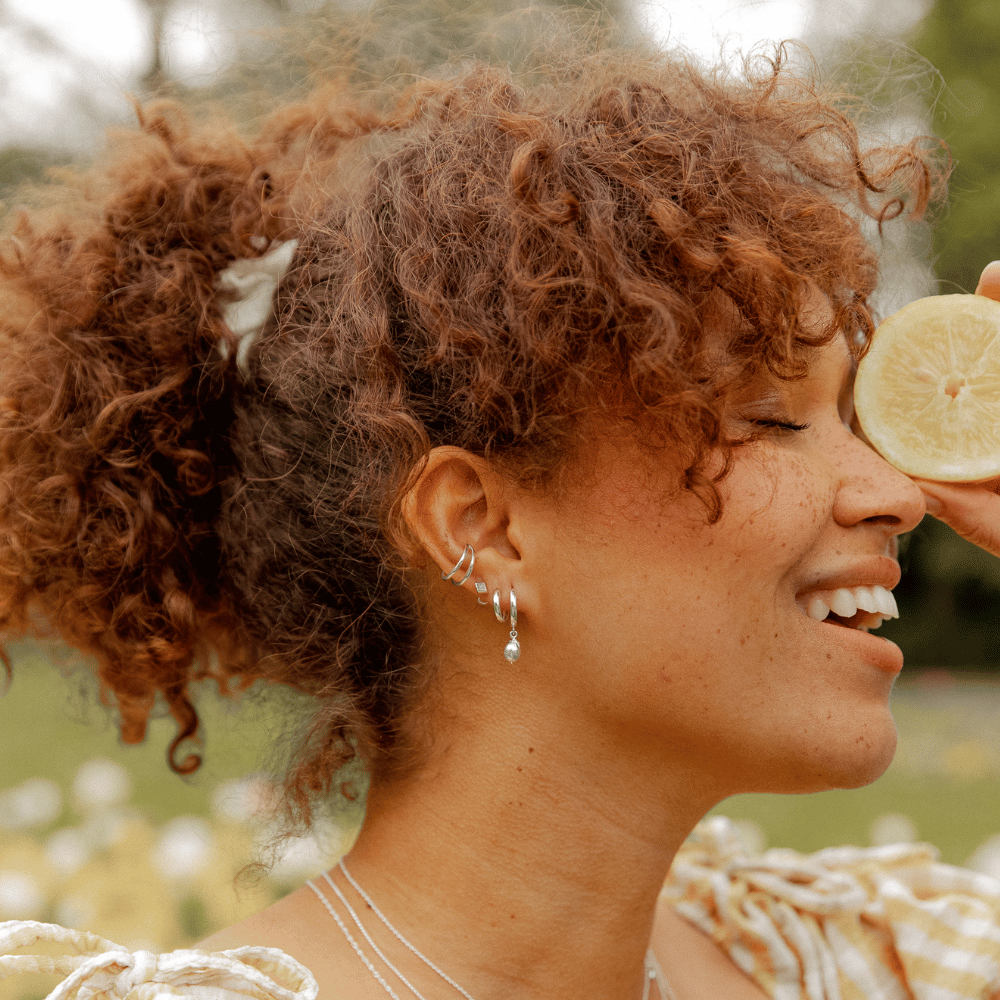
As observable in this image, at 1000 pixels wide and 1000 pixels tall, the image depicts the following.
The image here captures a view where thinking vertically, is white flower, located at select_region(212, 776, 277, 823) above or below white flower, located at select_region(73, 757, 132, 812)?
above

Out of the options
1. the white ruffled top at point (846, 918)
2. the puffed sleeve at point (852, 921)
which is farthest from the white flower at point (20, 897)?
the puffed sleeve at point (852, 921)

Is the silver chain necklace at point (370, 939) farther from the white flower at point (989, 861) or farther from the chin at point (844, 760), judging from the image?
the white flower at point (989, 861)

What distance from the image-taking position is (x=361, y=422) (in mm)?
1769

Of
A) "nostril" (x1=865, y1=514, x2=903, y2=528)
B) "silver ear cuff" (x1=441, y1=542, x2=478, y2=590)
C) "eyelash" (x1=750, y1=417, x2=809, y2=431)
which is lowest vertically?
"silver ear cuff" (x1=441, y1=542, x2=478, y2=590)

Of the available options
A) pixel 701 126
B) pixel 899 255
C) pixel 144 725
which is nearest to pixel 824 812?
pixel 899 255

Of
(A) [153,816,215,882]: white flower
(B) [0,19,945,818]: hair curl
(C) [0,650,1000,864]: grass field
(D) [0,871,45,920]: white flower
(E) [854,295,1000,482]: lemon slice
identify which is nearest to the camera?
(B) [0,19,945,818]: hair curl

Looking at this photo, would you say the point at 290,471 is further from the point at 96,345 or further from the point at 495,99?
the point at 495,99

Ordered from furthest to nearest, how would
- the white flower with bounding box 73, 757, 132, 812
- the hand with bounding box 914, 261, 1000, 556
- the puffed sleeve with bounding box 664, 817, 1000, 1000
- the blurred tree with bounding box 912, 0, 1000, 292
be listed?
1. the blurred tree with bounding box 912, 0, 1000, 292
2. the white flower with bounding box 73, 757, 132, 812
3. the puffed sleeve with bounding box 664, 817, 1000, 1000
4. the hand with bounding box 914, 261, 1000, 556

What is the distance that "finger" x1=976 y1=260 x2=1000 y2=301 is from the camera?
6.59 ft

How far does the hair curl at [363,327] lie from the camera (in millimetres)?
1666

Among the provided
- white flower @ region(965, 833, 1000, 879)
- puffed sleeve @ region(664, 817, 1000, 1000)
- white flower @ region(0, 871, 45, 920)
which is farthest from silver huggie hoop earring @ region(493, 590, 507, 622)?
white flower @ region(0, 871, 45, 920)

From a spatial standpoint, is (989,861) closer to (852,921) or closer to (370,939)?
(852,921)

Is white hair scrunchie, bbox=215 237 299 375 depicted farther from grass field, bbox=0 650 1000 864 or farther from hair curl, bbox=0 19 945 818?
grass field, bbox=0 650 1000 864

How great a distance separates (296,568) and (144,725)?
22.6 inches
